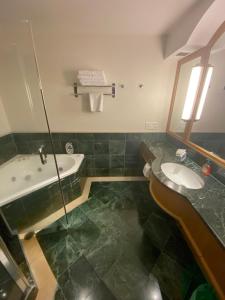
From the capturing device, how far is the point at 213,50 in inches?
50.4

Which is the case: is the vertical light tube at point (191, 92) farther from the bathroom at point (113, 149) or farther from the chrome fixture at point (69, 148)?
the chrome fixture at point (69, 148)

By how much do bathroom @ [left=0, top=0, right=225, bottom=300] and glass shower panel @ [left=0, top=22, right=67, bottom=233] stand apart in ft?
0.05

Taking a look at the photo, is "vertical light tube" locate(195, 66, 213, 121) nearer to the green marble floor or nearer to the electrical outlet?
the electrical outlet

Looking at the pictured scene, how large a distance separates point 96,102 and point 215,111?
1.50 meters

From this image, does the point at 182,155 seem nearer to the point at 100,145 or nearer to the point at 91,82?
the point at 100,145

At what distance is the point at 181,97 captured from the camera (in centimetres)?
178

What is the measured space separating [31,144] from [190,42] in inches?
100

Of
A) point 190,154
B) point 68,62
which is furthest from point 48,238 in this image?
point 68,62

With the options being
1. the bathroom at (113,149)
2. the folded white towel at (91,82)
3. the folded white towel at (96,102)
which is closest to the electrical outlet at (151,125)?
the bathroom at (113,149)

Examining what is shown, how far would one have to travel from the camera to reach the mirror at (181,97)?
1.62 meters

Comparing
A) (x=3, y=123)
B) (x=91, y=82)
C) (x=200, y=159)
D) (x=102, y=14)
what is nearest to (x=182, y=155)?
(x=200, y=159)

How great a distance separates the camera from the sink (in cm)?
125

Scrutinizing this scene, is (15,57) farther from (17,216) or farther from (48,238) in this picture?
(48,238)

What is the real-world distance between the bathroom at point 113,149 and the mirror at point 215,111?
0.01 m
